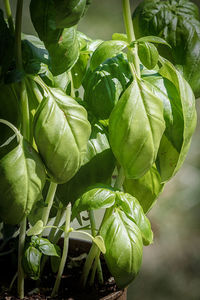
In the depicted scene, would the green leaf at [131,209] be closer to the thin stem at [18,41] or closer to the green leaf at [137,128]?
the green leaf at [137,128]

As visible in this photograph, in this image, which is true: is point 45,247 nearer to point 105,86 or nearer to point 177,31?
point 105,86

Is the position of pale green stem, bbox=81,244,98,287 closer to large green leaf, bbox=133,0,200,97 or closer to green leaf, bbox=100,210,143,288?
green leaf, bbox=100,210,143,288

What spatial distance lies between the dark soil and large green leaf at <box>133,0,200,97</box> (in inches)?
11.9

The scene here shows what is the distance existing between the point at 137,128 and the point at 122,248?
0.14 m

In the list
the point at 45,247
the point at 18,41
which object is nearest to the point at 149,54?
the point at 18,41

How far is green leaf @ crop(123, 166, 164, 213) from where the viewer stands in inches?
24.1

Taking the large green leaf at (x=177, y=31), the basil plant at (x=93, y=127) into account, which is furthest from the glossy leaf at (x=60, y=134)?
the large green leaf at (x=177, y=31)

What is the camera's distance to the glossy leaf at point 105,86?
0.55m

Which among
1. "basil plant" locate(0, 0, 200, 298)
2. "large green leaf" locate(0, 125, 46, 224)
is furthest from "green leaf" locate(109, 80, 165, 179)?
"large green leaf" locate(0, 125, 46, 224)

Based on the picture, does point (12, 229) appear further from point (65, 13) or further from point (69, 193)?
point (65, 13)

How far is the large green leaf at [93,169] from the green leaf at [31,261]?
9cm

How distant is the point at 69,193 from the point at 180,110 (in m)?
0.18

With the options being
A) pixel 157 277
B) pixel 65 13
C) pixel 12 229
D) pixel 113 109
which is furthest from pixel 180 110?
pixel 157 277

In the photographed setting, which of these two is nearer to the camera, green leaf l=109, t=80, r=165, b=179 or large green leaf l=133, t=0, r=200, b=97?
green leaf l=109, t=80, r=165, b=179
